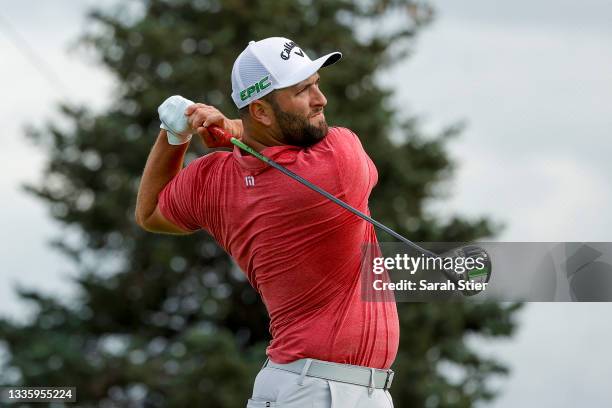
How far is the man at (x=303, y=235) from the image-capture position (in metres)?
4.50

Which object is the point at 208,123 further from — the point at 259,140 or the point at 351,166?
the point at 351,166

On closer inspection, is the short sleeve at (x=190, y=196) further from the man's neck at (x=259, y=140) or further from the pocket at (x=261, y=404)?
the pocket at (x=261, y=404)

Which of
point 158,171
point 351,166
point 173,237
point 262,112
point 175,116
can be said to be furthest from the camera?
point 173,237

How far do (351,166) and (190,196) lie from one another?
672mm

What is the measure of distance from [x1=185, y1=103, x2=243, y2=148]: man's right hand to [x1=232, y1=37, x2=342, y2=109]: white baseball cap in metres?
0.10

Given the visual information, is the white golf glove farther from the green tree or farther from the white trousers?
the green tree

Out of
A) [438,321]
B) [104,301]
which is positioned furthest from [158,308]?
[438,321]

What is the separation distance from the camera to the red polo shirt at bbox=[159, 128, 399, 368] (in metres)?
4.49

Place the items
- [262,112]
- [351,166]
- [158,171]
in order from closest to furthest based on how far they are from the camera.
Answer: [351,166] → [262,112] → [158,171]

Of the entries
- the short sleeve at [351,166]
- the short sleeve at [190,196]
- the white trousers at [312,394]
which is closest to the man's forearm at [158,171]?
the short sleeve at [190,196]

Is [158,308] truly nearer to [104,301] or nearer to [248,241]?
[104,301]

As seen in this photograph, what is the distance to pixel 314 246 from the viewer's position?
454cm

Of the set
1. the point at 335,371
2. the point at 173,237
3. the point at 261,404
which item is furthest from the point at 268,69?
the point at 173,237

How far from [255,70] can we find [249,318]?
15.2m
